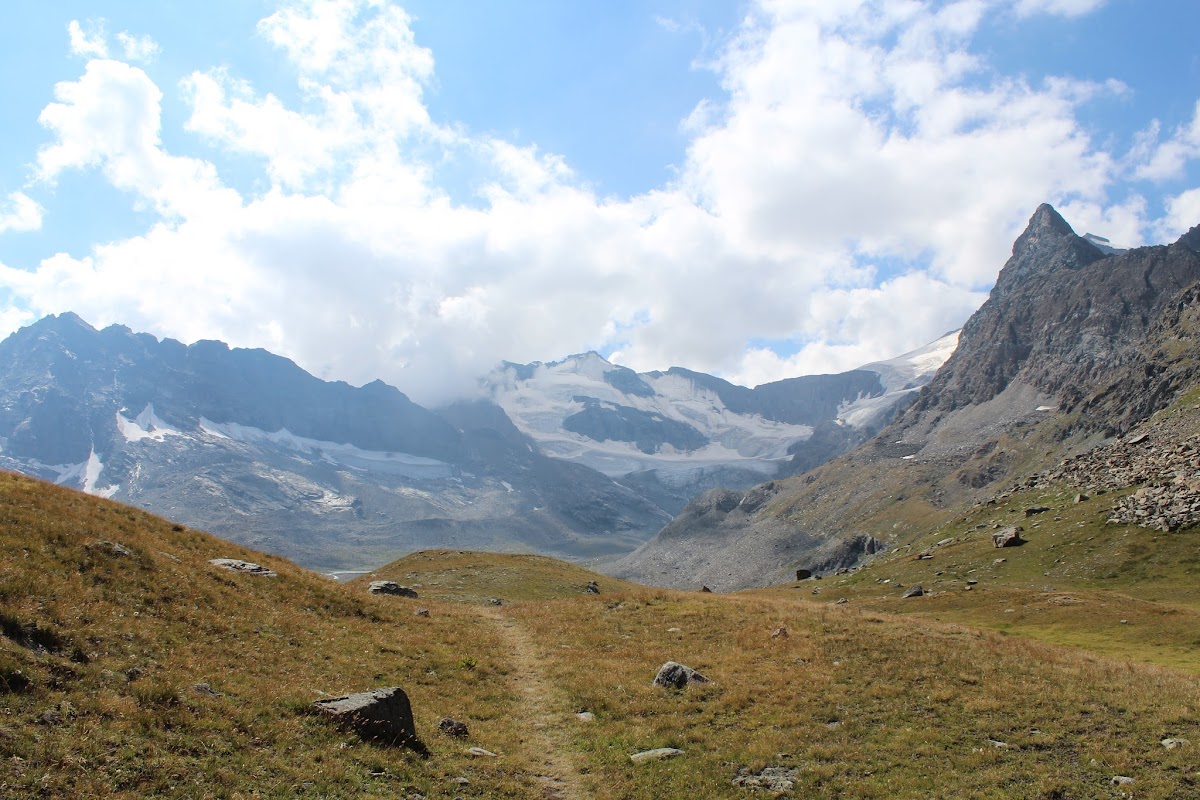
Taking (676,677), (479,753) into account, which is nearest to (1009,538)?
(676,677)

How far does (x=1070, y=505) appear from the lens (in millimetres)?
95875

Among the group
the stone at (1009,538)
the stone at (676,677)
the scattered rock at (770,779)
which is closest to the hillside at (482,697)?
the scattered rock at (770,779)

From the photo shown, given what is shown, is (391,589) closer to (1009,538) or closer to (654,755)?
(654,755)

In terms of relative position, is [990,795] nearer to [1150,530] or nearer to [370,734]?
[370,734]

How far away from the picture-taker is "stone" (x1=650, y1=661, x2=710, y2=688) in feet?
92.4

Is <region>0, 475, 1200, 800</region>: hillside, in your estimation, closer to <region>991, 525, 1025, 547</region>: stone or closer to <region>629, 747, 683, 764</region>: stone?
<region>629, 747, 683, 764</region>: stone

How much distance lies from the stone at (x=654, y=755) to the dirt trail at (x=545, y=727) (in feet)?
6.30

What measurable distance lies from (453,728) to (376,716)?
333 cm

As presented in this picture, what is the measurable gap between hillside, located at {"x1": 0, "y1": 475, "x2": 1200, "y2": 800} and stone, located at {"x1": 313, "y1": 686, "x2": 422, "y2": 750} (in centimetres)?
51

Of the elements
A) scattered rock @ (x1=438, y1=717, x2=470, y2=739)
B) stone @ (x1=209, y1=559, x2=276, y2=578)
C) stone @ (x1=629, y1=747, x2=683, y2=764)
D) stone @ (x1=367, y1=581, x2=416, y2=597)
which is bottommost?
stone @ (x1=629, y1=747, x2=683, y2=764)

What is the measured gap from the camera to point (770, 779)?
1986 cm

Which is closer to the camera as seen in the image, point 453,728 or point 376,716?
point 376,716

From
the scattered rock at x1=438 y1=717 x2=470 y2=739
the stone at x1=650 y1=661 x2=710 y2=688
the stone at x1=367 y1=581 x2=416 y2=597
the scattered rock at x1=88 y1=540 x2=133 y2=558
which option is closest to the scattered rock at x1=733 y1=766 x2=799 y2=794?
the stone at x1=650 y1=661 x2=710 y2=688

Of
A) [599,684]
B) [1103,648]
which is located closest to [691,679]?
[599,684]
